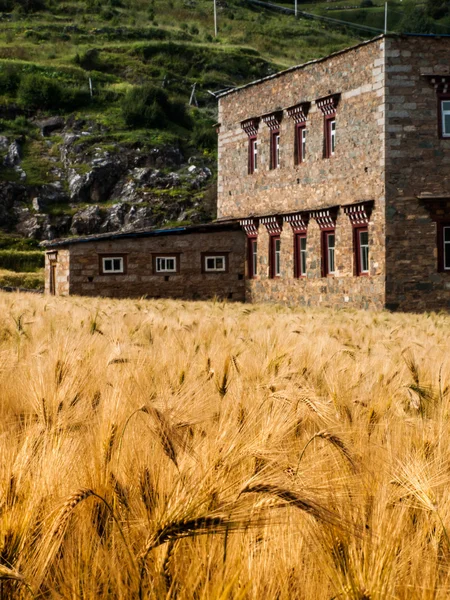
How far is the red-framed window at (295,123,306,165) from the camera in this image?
3198cm

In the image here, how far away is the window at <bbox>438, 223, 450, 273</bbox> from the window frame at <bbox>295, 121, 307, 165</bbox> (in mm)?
6271

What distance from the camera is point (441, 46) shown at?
27.6 meters

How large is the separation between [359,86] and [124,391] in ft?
83.4

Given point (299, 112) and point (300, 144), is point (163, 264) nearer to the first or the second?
point (300, 144)

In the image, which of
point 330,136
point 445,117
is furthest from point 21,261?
point 445,117

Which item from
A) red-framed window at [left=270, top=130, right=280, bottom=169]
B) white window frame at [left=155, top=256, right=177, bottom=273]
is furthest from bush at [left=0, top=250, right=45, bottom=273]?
red-framed window at [left=270, top=130, right=280, bottom=169]

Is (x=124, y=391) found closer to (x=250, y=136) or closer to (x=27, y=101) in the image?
(x=250, y=136)

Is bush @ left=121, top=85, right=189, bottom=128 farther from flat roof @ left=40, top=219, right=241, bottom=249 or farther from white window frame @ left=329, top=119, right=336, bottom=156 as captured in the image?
white window frame @ left=329, top=119, right=336, bottom=156

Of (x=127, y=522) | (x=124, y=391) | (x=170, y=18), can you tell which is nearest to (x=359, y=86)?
(x=124, y=391)

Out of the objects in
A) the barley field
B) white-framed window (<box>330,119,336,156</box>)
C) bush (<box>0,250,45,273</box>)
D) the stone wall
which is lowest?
the barley field

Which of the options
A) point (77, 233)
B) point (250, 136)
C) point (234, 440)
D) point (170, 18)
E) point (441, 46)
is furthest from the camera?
point (170, 18)

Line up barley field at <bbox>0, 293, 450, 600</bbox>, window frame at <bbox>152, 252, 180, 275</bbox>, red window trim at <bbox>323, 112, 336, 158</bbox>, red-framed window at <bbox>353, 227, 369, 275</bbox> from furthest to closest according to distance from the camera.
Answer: window frame at <bbox>152, 252, 180, 275</bbox> → red window trim at <bbox>323, 112, 336, 158</bbox> → red-framed window at <bbox>353, 227, 369, 275</bbox> → barley field at <bbox>0, 293, 450, 600</bbox>

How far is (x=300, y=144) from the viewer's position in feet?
105

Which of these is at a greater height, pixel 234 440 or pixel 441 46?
pixel 441 46
